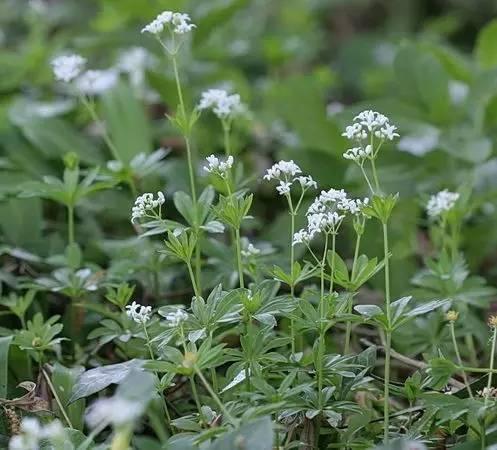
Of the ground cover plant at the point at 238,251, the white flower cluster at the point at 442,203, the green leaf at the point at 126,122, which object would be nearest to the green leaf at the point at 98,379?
the ground cover plant at the point at 238,251

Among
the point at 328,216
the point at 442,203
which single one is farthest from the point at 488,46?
the point at 328,216

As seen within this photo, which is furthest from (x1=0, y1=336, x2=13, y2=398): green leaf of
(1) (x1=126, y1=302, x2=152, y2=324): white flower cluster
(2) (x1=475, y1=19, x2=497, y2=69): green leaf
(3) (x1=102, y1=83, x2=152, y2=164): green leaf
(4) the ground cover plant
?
(2) (x1=475, y1=19, x2=497, y2=69): green leaf

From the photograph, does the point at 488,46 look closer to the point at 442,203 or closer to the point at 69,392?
the point at 442,203

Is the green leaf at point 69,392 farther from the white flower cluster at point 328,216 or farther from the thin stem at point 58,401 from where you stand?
the white flower cluster at point 328,216

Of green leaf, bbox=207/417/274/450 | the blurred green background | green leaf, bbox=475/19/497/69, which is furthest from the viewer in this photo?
green leaf, bbox=475/19/497/69

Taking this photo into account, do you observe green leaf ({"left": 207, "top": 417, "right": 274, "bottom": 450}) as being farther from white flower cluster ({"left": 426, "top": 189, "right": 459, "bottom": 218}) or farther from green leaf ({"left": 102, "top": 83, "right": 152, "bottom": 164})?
green leaf ({"left": 102, "top": 83, "right": 152, "bottom": 164})

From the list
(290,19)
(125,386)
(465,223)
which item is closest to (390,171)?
(465,223)

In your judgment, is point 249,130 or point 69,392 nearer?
point 69,392

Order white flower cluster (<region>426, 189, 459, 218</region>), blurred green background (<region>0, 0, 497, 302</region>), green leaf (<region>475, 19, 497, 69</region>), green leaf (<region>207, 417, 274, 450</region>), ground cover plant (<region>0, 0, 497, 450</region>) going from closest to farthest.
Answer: green leaf (<region>207, 417, 274, 450</region>)
ground cover plant (<region>0, 0, 497, 450</region>)
white flower cluster (<region>426, 189, 459, 218</region>)
blurred green background (<region>0, 0, 497, 302</region>)
green leaf (<region>475, 19, 497, 69</region>)
